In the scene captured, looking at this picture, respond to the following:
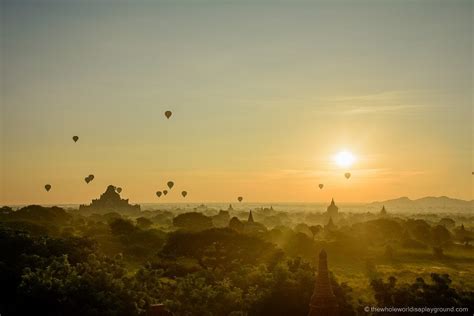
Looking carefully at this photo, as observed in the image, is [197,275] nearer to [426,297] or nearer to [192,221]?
[426,297]

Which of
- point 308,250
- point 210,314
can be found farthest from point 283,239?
point 210,314

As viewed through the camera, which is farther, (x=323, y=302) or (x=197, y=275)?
(x=197, y=275)

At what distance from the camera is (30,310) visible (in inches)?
1282

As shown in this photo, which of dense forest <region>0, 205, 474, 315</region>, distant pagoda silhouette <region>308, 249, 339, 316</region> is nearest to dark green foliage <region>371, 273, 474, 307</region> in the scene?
dense forest <region>0, 205, 474, 315</region>

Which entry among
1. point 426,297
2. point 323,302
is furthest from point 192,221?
point 323,302

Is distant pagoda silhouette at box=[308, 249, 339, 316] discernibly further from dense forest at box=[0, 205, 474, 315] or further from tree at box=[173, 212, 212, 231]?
tree at box=[173, 212, 212, 231]

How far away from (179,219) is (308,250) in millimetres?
42793

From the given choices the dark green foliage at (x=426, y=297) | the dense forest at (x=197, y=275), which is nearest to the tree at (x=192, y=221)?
the dense forest at (x=197, y=275)

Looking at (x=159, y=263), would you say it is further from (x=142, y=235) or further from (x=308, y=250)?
(x=308, y=250)

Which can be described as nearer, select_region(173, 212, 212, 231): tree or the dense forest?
the dense forest

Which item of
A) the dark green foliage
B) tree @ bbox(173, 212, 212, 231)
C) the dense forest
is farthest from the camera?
tree @ bbox(173, 212, 212, 231)

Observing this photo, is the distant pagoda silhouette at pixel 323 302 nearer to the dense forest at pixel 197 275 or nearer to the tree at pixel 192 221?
the dense forest at pixel 197 275

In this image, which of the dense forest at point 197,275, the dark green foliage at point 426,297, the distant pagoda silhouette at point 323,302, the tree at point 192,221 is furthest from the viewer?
the tree at point 192,221

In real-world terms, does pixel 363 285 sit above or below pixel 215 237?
below
